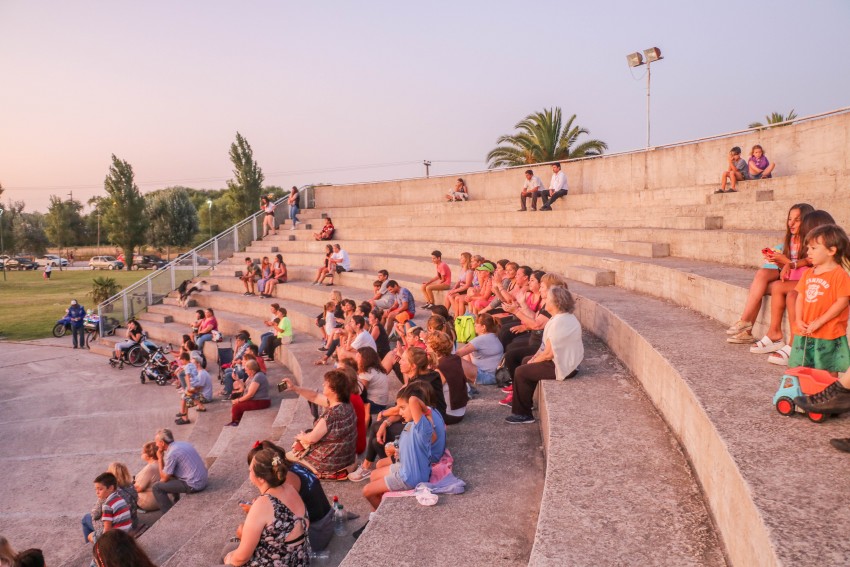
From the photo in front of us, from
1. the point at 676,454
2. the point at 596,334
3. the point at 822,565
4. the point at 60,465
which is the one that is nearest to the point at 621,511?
the point at 676,454

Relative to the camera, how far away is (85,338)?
Answer: 66.9 ft

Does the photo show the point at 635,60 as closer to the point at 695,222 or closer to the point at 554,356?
the point at 695,222

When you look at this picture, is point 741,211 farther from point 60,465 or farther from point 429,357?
point 60,465

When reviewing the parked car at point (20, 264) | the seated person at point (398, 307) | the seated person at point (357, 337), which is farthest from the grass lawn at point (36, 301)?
the seated person at point (357, 337)

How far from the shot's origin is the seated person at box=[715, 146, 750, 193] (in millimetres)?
11562

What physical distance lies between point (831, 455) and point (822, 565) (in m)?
1.14

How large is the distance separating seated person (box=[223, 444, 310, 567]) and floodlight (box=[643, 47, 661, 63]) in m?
15.6

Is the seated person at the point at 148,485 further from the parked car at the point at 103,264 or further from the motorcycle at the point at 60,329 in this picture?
the parked car at the point at 103,264

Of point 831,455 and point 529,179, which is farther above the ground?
point 529,179

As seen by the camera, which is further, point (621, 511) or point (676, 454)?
point (676, 454)

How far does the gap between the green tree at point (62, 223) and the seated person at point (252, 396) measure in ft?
238

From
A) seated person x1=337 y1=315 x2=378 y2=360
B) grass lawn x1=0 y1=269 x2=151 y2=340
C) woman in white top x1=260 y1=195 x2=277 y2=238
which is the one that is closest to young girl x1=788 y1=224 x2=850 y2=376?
seated person x1=337 y1=315 x2=378 y2=360

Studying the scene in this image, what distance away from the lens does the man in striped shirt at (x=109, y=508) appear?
6613mm

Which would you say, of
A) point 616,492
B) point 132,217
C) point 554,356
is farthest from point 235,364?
point 132,217
